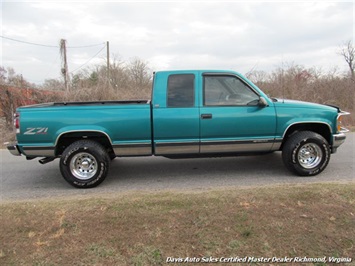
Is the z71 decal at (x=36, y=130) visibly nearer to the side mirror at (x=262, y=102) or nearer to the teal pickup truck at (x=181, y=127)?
the teal pickup truck at (x=181, y=127)

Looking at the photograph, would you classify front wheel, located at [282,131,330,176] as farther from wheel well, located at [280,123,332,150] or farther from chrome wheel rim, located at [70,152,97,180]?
chrome wheel rim, located at [70,152,97,180]

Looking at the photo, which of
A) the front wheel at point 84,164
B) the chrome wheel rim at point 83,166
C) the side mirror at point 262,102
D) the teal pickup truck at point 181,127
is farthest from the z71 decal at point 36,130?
the side mirror at point 262,102

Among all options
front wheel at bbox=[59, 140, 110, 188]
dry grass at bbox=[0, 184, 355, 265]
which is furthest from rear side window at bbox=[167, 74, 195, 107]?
dry grass at bbox=[0, 184, 355, 265]

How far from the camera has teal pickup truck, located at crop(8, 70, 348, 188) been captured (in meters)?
4.62

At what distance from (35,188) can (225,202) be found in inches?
133

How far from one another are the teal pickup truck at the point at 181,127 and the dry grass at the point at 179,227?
1045 millimetres

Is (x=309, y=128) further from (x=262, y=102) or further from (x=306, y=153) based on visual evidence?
(x=262, y=102)

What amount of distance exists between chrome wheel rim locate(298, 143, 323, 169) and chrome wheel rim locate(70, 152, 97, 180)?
367cm

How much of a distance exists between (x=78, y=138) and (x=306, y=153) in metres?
4.11

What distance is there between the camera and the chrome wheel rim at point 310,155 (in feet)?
16.4

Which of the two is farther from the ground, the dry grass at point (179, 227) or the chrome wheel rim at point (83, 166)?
the chrome wheel rim at point (83, 166)

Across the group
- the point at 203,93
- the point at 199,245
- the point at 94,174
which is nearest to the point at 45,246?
the point at 199,245

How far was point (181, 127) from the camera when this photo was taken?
4742 mm

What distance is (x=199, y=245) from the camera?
8.92 feet
